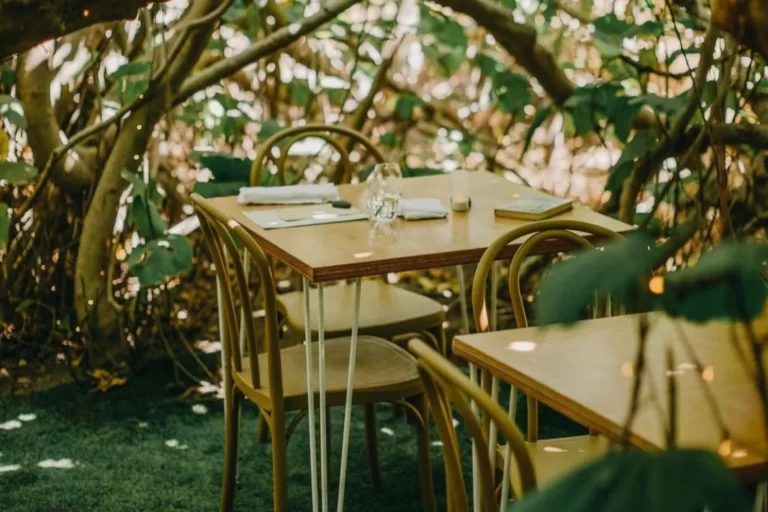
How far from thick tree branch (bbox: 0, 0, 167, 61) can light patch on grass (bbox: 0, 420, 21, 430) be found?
1.81 m

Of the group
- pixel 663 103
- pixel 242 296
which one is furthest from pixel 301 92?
pixel 242 296

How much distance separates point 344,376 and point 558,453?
63 cm

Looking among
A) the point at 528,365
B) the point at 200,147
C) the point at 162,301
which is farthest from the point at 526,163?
the point at 528,365

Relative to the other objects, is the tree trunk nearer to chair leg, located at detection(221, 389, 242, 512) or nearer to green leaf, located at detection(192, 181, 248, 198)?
green leaf, located at detection(192, 181, 248, 198)

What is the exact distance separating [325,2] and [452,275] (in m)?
1.51

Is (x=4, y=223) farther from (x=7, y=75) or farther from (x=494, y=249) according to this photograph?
(x=494, y=249)

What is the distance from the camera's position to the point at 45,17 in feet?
6.86

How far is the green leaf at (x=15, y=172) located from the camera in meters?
3.78

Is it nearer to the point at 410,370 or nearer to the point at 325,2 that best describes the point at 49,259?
the point at 325,2

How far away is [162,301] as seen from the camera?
4.23 metres

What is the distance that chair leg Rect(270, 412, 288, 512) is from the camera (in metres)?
2.59

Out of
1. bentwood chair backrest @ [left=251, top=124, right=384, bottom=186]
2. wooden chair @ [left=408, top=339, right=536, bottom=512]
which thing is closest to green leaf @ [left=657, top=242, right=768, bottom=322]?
wooden chair @ [left=408, top=339, right=536, bottom=512]

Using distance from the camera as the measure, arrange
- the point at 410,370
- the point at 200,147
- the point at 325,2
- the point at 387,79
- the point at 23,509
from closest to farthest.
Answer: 1. the point at 410,370
2. the point at 23,509
3. the point at 325,2
4. the point at 200,147
5. the point at 387,79

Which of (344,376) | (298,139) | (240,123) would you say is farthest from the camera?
(240,123)
